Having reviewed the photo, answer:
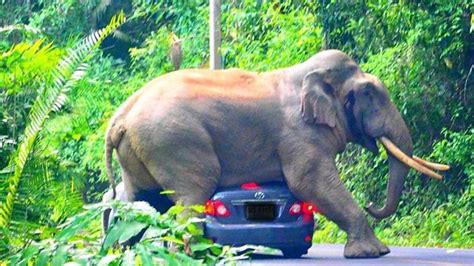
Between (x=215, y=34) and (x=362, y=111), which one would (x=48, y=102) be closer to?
(x=362, y=111)

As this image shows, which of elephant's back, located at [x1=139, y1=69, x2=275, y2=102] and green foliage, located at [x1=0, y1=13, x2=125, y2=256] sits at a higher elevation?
green foliage, located at [x1=0, y1=13, x2=125, y2=256]

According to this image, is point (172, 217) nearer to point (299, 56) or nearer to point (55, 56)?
point (55, 56)

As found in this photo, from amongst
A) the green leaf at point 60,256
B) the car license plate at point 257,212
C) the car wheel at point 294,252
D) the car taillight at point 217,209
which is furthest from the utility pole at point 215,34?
the green leaf at point 60,256

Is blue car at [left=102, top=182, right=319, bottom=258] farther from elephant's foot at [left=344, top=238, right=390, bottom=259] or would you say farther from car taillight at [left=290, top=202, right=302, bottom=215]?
elephant's foot at [left=344, top=238, right=390, bottom=259]

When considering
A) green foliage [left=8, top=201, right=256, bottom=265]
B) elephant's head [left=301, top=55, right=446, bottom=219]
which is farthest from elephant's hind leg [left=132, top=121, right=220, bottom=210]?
green foliage [left=8, top=201, right=256, bottom=265]

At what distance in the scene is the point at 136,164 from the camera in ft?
65.2

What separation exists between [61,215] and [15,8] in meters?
33.0

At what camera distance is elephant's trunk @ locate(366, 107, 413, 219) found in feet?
68.4

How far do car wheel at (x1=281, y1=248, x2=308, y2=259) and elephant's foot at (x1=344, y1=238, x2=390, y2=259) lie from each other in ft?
2.08

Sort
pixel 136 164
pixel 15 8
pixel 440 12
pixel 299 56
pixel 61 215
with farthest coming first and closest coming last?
1. pixel 15 8
2. pixel 299 56
3. pixel 440 12
4. pixel 136 164
5. pixel 61 215

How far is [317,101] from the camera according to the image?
20281 millimetres

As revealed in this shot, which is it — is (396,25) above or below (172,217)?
below

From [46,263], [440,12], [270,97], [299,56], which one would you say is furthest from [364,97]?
[46,263]

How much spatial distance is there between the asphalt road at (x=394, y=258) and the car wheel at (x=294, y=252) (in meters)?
0.07
